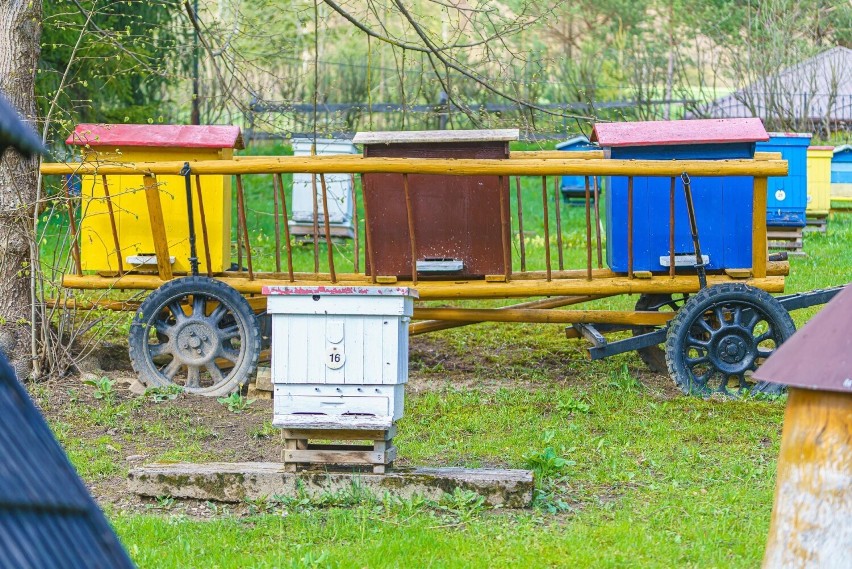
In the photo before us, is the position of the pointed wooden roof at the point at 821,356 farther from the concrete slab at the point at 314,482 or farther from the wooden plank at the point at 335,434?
the wooden plank at the point at 335,434

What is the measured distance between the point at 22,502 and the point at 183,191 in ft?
21.9

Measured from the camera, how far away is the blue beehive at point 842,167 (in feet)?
55.5

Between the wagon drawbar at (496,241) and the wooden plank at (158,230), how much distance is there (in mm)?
10

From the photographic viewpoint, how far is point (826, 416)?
2.40 metres

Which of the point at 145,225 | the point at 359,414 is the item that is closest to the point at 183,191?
the point at 145,225

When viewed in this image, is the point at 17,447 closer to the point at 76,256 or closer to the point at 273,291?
the point at 273,291

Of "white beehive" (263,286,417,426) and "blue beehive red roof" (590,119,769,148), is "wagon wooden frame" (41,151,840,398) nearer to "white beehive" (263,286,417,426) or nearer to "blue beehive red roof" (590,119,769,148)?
"blue beehive red roof" (590,119,769,148)

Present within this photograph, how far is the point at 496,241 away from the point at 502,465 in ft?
7.17

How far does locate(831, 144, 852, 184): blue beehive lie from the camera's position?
1692 centimetres

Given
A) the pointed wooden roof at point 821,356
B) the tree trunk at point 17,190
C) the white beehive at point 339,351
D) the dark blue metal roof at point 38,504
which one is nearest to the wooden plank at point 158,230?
the tree trunk at point 17,190

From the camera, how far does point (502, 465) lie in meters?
5.91

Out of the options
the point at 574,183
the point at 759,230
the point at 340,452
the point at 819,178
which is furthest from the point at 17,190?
the point at 574,183

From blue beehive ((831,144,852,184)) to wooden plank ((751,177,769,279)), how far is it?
1011cm

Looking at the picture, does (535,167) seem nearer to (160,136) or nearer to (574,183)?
(160,136)
